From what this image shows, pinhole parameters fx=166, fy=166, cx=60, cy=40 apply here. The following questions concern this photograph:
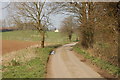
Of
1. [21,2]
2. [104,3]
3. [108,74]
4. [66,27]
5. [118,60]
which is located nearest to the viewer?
[108,74]

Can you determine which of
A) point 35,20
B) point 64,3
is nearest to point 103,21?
point 64,3

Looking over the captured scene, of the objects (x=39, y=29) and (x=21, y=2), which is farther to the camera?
(x=39, y=29)

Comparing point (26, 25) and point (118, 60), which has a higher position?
point (26, 25)

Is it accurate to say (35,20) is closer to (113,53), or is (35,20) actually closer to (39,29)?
(39,29)

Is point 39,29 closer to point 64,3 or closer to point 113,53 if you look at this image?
point 64,3

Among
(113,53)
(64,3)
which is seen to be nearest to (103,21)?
(113,53)

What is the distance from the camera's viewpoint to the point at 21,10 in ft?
77.9

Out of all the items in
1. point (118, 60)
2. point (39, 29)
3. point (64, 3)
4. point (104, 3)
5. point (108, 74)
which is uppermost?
point (64, 3)

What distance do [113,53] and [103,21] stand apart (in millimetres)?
2305

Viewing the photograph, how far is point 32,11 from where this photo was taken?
24359 mm

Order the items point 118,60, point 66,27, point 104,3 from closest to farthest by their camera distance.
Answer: point 118,60 < point 104,3 < point 66,27

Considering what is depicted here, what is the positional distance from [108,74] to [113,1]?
4434mm

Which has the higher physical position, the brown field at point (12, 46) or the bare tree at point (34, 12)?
the bare tree at point (34, 12)

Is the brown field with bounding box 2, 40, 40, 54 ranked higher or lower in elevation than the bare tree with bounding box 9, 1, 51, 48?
lower
